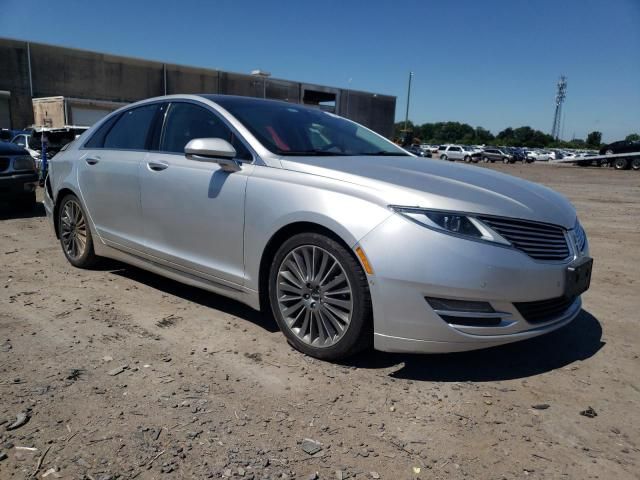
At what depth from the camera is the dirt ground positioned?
215cm

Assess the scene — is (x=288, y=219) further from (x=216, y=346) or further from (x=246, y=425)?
(x=246, y=425)

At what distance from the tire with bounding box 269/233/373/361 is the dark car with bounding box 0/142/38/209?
680 centimetres

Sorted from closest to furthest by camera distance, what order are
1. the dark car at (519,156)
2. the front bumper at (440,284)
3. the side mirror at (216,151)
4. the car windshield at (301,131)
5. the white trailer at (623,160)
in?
the front bumper at (440,284), the side mirror at (216,151), the car windshield at (301,131), the white trailer at (623,160), the dark car at (519,156)

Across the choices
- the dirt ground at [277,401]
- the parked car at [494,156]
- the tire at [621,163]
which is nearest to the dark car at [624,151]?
the tire at [621,163]

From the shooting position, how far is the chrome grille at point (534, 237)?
2705 mm

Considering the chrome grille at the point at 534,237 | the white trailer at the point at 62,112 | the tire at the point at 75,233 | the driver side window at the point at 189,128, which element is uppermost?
the white trailer at the point at 62,112

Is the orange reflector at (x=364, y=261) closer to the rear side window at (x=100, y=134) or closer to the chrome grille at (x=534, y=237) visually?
the chrome grille at (x=534, y=237)

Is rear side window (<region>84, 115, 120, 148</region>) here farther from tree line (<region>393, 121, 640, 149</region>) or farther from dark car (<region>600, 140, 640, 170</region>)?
tree line (<region>393, 121, 640, 149</region>)

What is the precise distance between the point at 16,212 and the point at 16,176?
0.95 metres

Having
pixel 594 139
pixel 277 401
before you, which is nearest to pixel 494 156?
pixel 277 401

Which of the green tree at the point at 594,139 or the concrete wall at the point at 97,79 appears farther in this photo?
the green tree at the point at 594,139

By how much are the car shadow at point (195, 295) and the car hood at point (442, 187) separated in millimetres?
1251

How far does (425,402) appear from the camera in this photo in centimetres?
267

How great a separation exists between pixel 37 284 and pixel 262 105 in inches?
101
